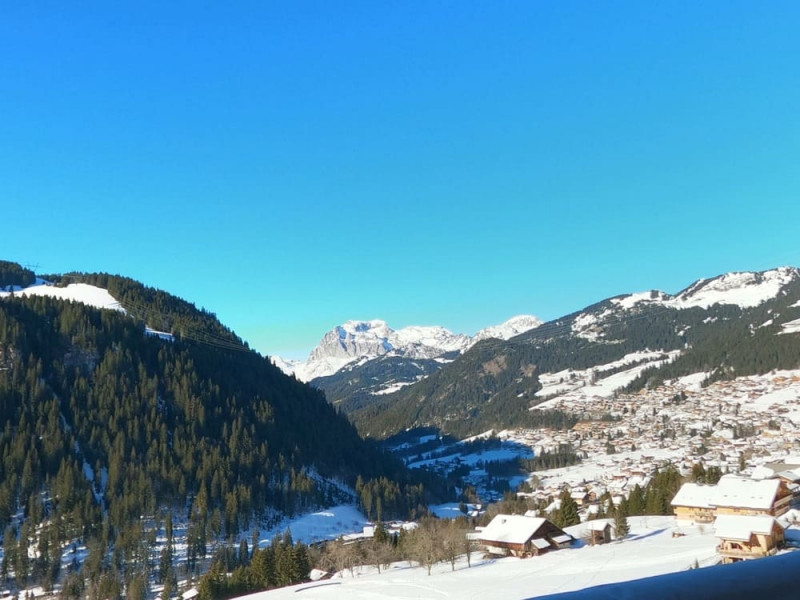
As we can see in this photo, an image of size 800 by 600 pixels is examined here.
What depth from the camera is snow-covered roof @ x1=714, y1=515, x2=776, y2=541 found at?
28125 millimetres

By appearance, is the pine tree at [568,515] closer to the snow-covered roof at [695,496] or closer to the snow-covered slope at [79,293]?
the snow-covered roof at [695,496]

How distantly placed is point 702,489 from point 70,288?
143 meters

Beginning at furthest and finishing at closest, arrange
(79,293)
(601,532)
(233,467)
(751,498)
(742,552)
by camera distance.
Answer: (79,293) < (233,467) < (601,532) < (751,498) < (742,552)

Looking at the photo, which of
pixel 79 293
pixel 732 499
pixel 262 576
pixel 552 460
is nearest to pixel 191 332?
pixel 79 293

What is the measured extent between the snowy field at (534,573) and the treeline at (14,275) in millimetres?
142517

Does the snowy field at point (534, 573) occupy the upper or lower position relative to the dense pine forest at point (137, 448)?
lower

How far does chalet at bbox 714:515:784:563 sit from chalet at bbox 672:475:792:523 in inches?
271

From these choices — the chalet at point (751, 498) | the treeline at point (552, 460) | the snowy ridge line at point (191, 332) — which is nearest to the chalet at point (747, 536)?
the chalet at point (751, 498)

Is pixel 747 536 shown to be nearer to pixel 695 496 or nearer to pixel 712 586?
pixel 695 496

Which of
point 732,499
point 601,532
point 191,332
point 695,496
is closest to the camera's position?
point 732,499

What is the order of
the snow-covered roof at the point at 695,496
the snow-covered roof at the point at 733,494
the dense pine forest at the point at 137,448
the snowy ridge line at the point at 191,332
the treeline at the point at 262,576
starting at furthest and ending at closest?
the snowy ridge line at the point at 191,332 < the dense pine forest at the point at 137,448 < the treeline at the point at 262,576 < the snow-covered roof at the point at 695,496 < the snow-covered roof at the point at 733,494

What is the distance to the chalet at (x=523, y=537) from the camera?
125 feet

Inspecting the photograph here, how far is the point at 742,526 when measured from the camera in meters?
28.7

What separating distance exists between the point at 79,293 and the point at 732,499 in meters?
139
